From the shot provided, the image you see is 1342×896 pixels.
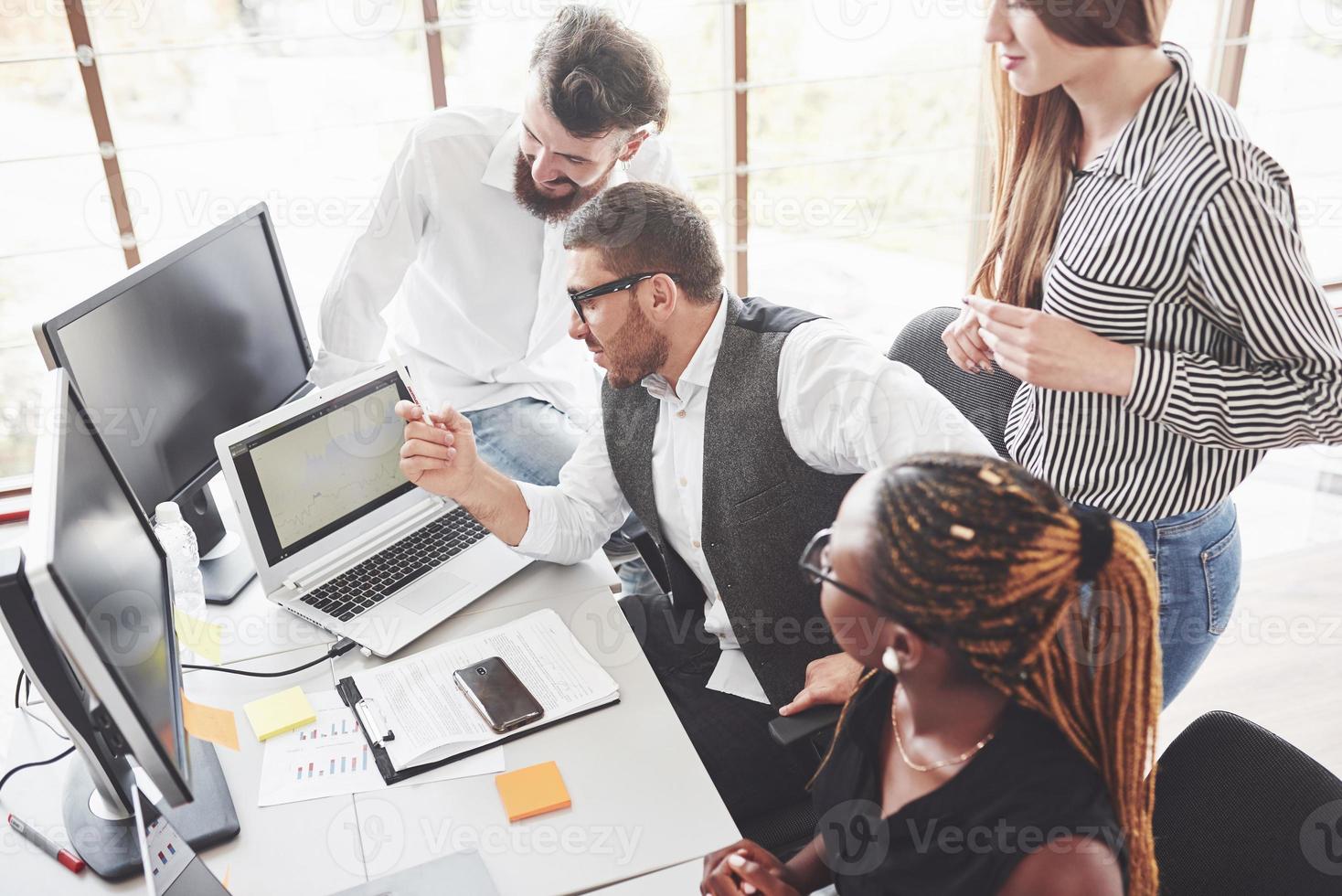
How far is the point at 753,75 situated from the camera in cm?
340

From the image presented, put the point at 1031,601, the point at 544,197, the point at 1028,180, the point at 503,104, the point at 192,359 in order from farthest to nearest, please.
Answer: the point at 503,104 < the point at 544,197 < the point at 192,359 < the point at 1028,180 < the point at 1031,601

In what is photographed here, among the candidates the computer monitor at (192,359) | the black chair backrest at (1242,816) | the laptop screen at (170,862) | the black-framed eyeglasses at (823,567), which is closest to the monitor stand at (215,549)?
the computer monitor at (192,359)

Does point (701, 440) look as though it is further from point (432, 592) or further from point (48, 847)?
point (48, 847)

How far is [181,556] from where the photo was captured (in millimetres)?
1680

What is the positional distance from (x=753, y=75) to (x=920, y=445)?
87.8 inches

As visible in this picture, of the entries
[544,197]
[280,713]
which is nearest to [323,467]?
[280,713]

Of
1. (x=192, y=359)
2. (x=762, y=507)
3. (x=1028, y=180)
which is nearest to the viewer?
(x=1028, y=180)

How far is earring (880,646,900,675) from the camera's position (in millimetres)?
1064

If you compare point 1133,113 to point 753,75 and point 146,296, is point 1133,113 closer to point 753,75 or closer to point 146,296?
point 146,296

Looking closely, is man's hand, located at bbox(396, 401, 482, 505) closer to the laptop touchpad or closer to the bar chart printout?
the laptop touchpad

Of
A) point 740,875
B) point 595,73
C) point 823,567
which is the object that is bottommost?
point 740,875

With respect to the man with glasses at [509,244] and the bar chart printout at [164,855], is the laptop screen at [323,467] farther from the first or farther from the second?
the bar chart printout at [164,855]

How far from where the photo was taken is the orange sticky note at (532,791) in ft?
4.19

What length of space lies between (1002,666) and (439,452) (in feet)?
3.17
